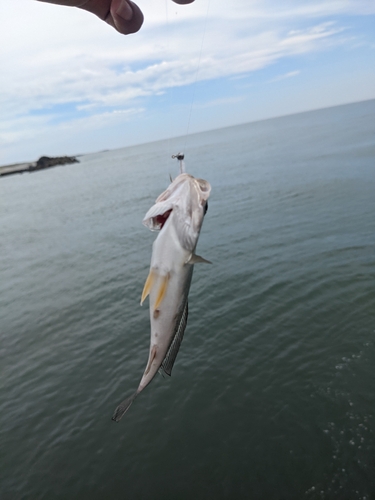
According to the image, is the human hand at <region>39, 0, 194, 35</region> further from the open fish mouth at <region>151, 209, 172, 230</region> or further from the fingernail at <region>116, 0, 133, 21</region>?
the open fish mouth at <region>151, 209, 172, 230</region>

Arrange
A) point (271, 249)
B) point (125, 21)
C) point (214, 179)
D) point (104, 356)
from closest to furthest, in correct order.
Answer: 1. point (125, 21)
2. point (104, 356)
3. point (271, 249)
4. point (214, 179)

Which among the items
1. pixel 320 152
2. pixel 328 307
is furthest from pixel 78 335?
pixel 320 152

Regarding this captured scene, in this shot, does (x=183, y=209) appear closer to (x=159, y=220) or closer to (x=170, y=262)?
(x=159, y=220)

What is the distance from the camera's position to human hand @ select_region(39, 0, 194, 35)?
320cm

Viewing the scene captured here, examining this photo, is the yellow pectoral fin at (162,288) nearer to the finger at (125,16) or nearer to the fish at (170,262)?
the fish at (170,262)

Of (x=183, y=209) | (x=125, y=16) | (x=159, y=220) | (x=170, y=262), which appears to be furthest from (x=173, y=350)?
(x=125, y=16)

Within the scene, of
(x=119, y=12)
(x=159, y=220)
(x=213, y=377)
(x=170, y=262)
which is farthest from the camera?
(x=213, y=377)

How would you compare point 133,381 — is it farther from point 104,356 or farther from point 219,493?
point 219,493

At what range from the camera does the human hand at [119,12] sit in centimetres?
320

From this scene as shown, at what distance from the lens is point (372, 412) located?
363 inches

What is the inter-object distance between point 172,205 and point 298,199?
28084 millimetres

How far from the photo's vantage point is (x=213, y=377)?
37.0 feet

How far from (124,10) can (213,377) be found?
398 inches

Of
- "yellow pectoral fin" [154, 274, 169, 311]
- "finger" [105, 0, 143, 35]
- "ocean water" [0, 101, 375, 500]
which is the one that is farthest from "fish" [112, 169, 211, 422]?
"ocean water" [0, 101, 375, 500]
